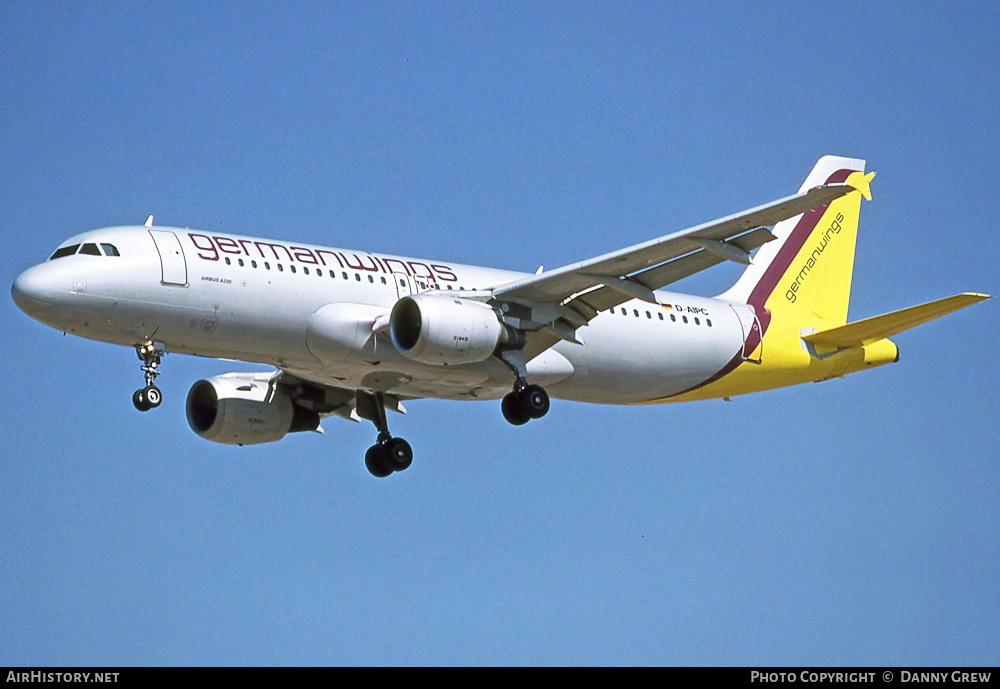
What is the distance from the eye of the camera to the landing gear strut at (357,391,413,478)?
135ft

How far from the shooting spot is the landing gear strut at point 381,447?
41.3m

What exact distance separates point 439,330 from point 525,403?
3.44 m

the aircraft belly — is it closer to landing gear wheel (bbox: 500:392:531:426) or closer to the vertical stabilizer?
landing gear wheel (bbox: 500:392:531:426)

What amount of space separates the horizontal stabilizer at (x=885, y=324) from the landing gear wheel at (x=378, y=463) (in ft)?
39.6

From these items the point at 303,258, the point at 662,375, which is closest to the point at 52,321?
the point at 303,258

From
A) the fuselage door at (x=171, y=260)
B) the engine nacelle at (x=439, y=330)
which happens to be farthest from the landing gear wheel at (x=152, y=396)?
the engine nacelle at (x=439, y=330)

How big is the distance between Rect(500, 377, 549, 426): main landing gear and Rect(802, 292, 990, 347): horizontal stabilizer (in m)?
9.21

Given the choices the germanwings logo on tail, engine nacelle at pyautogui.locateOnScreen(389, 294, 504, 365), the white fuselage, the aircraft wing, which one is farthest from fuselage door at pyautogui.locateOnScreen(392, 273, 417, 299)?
the germanwings logo on tail

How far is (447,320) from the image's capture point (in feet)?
118

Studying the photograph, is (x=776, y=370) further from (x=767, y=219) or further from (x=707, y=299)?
(x=767, y=219)

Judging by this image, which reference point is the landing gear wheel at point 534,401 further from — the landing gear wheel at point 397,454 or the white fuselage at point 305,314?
the landing gear wheel at point 397,454

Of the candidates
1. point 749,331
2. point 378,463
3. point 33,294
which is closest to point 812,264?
point 749,331

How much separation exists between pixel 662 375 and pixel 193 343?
12594mm

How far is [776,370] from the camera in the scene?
141ft
